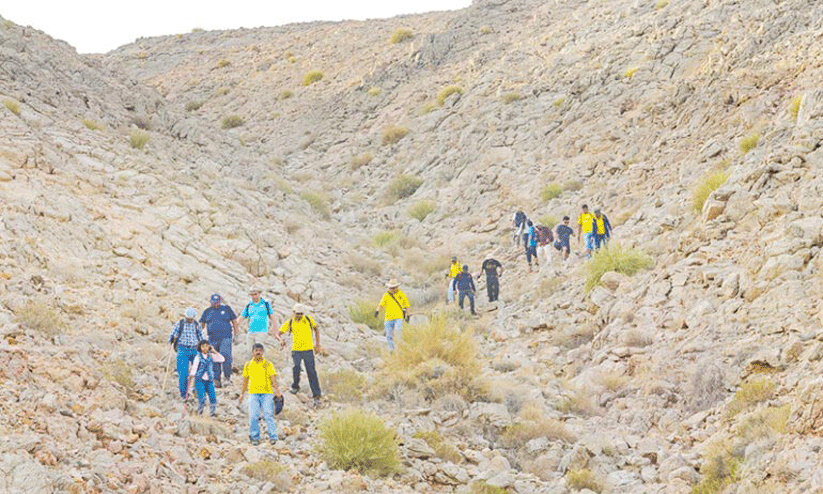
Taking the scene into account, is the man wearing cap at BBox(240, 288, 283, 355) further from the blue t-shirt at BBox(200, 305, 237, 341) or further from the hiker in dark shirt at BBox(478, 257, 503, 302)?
the hiker in dark shirt at BBox(478, 257, 503, 302)

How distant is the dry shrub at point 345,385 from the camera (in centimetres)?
1256

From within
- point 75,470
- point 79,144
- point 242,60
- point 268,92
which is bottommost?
point 75,470

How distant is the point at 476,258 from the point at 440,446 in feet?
39.8

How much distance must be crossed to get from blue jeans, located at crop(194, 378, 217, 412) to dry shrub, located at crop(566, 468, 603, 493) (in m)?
4.77

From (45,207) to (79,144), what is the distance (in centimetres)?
492

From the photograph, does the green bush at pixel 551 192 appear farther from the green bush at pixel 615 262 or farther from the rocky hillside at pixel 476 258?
the green bush at pixel 615 262

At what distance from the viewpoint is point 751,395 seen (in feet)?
32.2

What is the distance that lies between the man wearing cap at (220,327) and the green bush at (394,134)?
21739 mm

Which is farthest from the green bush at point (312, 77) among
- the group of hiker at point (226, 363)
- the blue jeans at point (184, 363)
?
the blue jeans at point (184, 363)

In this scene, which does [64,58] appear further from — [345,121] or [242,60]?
[242,60]

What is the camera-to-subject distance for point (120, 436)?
866 cm

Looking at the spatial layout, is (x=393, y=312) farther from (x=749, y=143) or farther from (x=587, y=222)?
(x=749, y=143)

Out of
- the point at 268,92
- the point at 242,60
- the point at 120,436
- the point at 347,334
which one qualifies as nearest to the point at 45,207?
the point at 347,334

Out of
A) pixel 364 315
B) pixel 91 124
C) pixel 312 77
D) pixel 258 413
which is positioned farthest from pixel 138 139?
pixel 312 77
